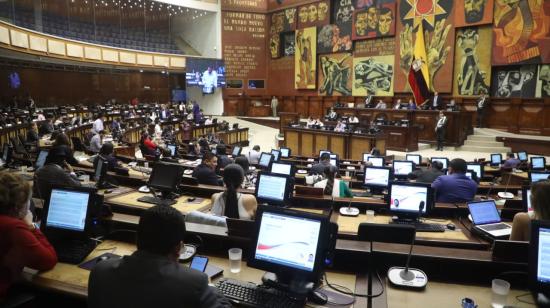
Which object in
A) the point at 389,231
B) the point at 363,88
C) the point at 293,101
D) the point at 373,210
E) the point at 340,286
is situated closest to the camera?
the point at 340,286

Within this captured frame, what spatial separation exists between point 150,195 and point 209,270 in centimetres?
297

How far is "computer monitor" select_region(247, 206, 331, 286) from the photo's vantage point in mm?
2279

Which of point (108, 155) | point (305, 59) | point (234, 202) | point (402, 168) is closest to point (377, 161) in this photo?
point (402, 168)

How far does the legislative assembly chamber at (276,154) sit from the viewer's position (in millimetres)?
2340

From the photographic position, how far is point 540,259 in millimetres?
2219

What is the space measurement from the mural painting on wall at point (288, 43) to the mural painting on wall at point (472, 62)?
919cm

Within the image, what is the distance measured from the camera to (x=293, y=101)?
2245cm

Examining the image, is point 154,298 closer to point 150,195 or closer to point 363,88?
point 150,195

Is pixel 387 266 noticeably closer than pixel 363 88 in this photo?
Yes

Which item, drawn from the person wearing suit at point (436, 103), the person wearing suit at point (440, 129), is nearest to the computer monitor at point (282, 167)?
the person wearing suit at point (440, 129)

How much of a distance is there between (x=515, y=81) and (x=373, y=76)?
19.4ft

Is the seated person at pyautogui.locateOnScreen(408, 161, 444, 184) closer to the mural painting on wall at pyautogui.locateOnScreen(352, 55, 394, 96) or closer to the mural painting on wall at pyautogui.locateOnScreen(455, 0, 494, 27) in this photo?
the mural painting on wall at pyautogui.locateOnScreen(455, 0, 494, 27)

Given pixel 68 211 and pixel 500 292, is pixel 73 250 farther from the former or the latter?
pixel 500 292

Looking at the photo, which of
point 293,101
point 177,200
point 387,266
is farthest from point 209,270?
point 293,101
